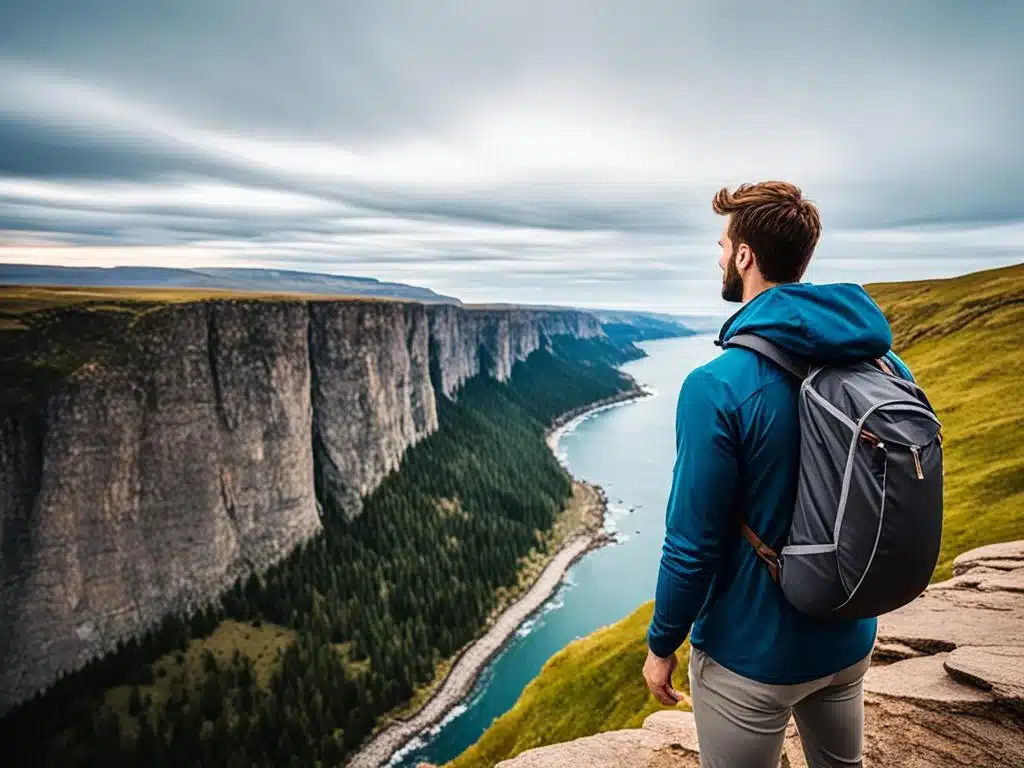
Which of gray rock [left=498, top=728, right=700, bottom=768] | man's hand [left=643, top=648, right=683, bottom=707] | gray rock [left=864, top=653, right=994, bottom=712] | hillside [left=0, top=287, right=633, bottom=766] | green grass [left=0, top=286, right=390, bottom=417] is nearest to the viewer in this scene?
man's hand [left=643, top=648, right=683, bottom=707]

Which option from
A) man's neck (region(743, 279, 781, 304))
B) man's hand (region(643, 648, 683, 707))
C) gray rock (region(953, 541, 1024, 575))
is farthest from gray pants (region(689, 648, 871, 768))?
gray rock (region(953, 541, 1024, 575))

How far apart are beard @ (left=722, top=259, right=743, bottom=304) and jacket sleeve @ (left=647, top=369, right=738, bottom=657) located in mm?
740

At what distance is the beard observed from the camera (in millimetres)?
3271

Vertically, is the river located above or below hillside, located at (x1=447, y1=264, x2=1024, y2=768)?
below

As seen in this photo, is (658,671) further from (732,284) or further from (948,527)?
(948,527)

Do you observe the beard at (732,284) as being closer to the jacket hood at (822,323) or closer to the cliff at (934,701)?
the jacket hood at (822,323)

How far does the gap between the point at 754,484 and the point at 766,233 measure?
4.18 feet

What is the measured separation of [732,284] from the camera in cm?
335

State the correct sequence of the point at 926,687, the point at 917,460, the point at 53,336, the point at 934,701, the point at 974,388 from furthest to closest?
the point at 53,336 → the point at 974,388 → the point at 926,687 → the point at 934,701 → the point at 917,460

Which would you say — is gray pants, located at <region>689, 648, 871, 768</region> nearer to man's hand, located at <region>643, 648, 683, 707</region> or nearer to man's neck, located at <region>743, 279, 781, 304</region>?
man's hand, located at <region>643, 648, 683, 707</region>

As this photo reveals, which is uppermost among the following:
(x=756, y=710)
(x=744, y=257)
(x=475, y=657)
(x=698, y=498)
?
(x=744, y=257)

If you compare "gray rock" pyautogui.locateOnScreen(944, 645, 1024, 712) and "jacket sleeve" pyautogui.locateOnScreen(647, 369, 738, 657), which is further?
"gray rock" pyautogui.locateOnScreen(944, 645, 1024, 712)

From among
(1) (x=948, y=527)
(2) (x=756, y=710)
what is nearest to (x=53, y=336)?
(2) (x=756, y=710)

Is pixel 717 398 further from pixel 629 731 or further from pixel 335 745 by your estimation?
pixel 335 745
